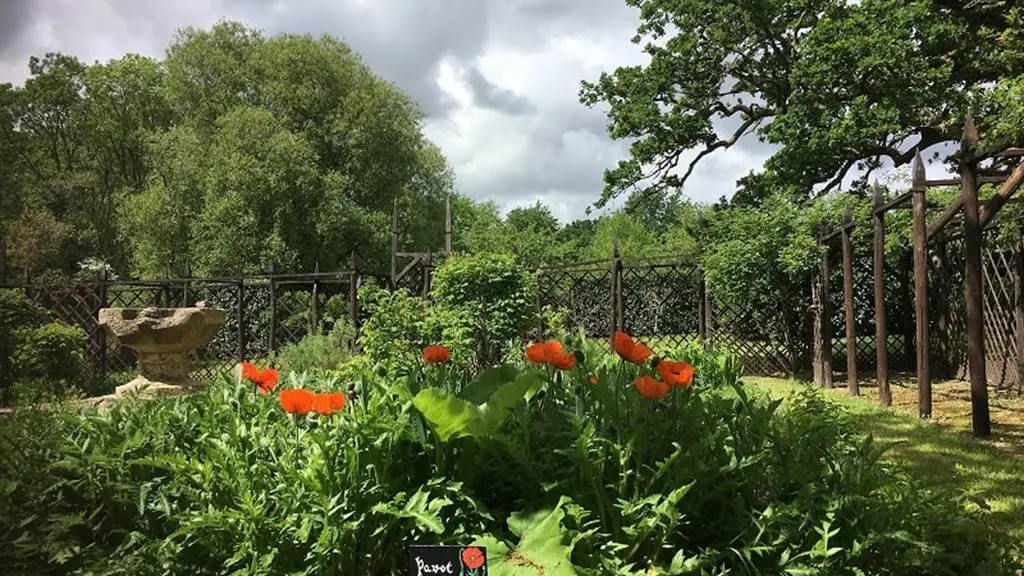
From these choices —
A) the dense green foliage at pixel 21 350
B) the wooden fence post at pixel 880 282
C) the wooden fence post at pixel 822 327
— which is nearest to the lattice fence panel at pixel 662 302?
the wooden fence post at pixel 822 327

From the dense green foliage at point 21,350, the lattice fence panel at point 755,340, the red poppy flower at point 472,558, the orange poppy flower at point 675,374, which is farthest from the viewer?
the lattice fence panel at point 755,340

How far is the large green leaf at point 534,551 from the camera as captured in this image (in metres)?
1.20

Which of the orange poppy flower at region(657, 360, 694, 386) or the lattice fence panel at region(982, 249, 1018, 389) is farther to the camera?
the lattice fence panel at region(982, 249, 1018, 389)

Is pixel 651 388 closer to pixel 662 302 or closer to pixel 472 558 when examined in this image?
pixel 472 558

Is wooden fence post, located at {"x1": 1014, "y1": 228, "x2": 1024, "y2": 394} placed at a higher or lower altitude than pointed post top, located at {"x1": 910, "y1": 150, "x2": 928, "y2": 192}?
lower

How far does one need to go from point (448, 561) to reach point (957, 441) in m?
4.66

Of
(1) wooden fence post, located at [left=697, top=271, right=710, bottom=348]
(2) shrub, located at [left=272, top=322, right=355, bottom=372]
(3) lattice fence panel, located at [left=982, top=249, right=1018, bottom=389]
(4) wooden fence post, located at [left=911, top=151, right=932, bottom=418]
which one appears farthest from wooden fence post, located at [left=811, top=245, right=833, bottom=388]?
(2) shrub, located at [left=272, top=322, right=355, bottom=372]

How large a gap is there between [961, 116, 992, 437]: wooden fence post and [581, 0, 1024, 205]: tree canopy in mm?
3447

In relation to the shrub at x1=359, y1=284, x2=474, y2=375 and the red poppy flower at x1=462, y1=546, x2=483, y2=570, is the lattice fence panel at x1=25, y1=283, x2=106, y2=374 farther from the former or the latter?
the red poppy flower at x1=462, y1=546, x2=483, y2=570

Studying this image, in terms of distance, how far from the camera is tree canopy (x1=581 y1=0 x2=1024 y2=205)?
352 inches

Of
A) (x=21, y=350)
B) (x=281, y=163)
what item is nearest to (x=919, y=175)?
(x=21, y=350)

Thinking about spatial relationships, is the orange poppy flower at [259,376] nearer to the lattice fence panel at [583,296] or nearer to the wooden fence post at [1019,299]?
the wooden fence post at [1019,299]

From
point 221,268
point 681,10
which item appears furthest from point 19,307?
point 221,268

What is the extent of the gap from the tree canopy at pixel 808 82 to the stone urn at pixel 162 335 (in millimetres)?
7089
